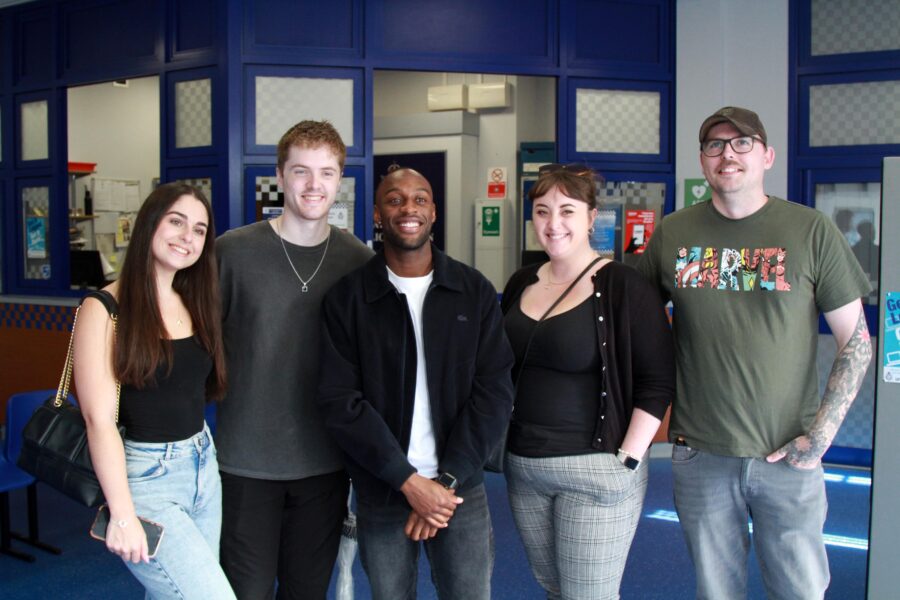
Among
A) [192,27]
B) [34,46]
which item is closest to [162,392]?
[192,27]

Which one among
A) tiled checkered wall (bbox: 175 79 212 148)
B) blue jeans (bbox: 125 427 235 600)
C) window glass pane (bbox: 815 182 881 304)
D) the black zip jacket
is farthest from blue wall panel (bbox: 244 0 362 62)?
blue jeans (bbox: 125 427 235 600)

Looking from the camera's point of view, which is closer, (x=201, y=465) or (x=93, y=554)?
(x=201, y=465)

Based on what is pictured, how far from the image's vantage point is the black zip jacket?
7.01 ft

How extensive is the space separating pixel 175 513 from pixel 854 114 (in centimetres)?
516

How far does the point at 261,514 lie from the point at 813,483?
1.58 meters

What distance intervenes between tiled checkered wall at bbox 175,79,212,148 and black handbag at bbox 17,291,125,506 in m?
3.76

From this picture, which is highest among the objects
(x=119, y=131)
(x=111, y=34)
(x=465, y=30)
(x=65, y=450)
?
(x=111, y=34)

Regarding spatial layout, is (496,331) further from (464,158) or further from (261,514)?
(464,158)

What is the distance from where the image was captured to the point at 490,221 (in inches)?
341

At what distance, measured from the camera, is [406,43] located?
550 centimetres

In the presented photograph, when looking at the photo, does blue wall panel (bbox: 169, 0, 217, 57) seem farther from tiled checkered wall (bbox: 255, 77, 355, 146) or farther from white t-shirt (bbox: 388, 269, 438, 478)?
white t-shirt (bbox: 388, 269, 438, 478)

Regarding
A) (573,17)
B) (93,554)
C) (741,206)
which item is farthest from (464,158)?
(741,206)

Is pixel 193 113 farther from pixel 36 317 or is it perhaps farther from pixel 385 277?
pixel 385 277

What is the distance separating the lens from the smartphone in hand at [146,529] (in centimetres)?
197
